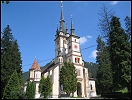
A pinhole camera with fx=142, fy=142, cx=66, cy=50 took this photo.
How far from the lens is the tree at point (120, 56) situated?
56.1 ft

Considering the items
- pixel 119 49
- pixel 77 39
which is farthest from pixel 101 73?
pixel 119 49

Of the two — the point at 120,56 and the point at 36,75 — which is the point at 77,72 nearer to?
the point at 36,75

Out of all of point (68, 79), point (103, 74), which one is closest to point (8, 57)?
point (68, 79)

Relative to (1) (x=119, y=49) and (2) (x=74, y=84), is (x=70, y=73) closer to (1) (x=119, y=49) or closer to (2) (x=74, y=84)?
(2) (x=74, y=84)

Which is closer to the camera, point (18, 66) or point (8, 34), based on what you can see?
point (18, 66)

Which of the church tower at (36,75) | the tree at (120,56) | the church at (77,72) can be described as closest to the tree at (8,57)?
the church at (77,72)

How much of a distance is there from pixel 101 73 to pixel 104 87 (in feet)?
12.9

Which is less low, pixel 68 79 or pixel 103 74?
pixel 103 74

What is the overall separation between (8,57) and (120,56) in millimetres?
21149

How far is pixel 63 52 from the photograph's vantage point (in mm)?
46438

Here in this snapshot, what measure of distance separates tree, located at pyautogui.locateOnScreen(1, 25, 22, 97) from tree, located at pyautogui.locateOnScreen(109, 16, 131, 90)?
19138mm

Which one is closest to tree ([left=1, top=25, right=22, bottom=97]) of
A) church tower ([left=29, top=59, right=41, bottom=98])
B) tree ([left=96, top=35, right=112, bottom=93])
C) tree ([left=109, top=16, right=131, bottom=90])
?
church tower ([left=29, top=59, right=41, bottom=98])

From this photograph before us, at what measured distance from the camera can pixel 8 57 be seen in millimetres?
28359

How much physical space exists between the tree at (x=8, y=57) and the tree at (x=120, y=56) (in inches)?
753
